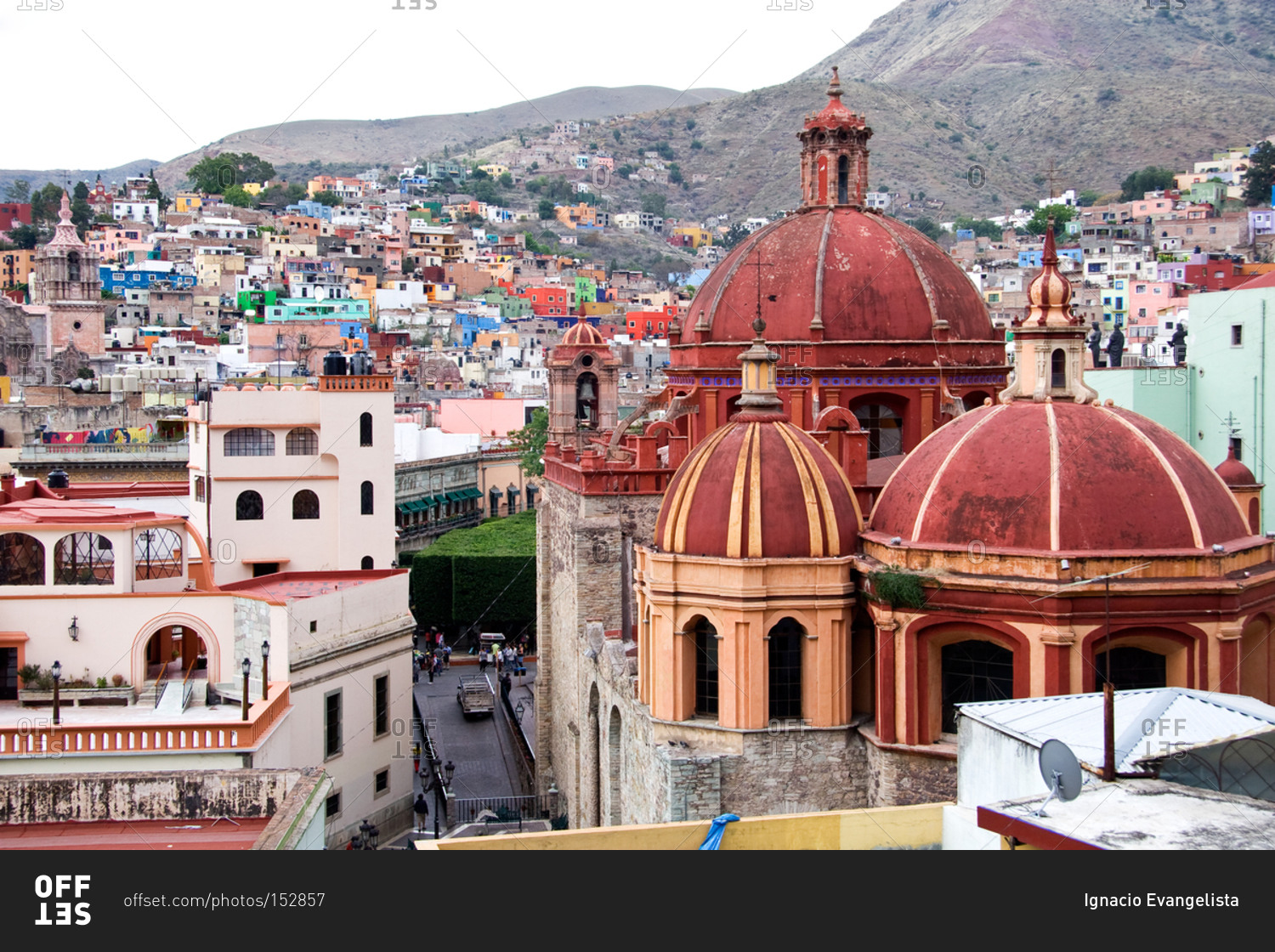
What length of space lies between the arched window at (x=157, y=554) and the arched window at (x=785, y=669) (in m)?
14.6

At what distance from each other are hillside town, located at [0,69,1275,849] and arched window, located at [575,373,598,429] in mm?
126

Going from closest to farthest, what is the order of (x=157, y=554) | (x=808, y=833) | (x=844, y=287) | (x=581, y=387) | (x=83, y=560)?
(x=808, y=833) < (x=83, y=560) < (x=844, y=287) < (x=157, y=554) < (x=581, y=387)

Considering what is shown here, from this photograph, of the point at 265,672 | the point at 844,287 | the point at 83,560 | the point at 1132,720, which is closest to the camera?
the point at 1132,720

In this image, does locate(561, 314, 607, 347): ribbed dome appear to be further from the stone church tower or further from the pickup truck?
the stone church tower

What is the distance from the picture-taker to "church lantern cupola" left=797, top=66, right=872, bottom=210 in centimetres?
3162

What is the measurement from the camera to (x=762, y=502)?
19984mm

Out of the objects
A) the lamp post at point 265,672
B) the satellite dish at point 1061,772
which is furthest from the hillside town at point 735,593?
the satellite dish at point 1061,772

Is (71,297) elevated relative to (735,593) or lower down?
elevated

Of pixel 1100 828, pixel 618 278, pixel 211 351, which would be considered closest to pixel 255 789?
pixel 1100 828

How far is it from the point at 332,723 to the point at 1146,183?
13034 cm

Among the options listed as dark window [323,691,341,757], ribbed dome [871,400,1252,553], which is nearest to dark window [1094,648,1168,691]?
ribbed dome [871,400,1252,553]

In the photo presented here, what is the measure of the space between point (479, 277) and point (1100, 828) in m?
140

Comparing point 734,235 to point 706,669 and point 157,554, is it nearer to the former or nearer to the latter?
point 157,554

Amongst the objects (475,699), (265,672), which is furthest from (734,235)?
(265,672)
